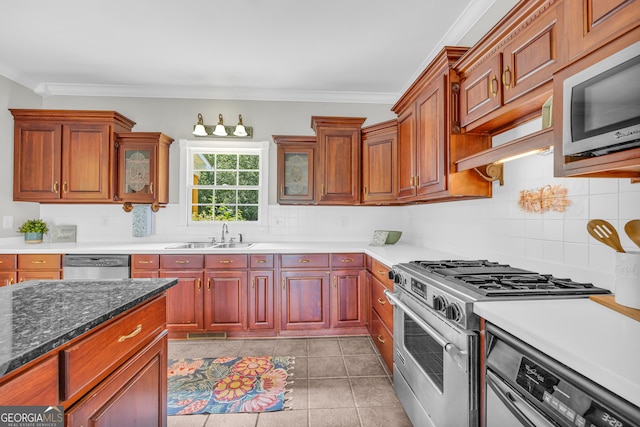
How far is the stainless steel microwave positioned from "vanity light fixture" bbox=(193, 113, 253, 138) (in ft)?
10.2

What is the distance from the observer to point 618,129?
0.84 meters

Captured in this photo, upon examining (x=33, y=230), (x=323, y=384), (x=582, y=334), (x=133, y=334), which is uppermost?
(x=33, y=230)

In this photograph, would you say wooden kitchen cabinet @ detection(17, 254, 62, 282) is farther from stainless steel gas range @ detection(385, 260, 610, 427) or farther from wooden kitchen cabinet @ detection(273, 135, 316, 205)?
stainless steel gas range @ detection(385, 260, 610, 427)

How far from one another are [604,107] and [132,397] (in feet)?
6.01

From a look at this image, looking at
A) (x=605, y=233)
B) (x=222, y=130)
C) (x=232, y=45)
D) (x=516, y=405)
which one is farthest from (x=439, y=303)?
(x=222, y=130)

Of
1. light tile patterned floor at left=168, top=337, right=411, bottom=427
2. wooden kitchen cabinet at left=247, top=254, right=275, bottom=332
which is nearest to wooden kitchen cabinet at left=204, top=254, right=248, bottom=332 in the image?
wooden kitchen cabinet at left=247, top=254, right=275, bottom=332

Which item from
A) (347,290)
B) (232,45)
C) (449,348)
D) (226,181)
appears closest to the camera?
(449,348)

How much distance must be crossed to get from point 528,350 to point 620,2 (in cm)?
106

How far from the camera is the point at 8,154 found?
3297 mm

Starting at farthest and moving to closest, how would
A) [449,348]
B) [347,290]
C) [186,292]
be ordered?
1. [347,290]
2. [186,292]
3. [449,348]

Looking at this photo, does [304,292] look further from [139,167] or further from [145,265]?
[139,167]

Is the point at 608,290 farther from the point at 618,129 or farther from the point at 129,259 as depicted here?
the point at 129,259

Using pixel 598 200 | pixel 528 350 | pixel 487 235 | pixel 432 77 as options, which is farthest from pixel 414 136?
pixel 528 350

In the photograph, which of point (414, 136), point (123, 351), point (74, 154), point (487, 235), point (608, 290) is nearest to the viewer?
point (123, 351)
